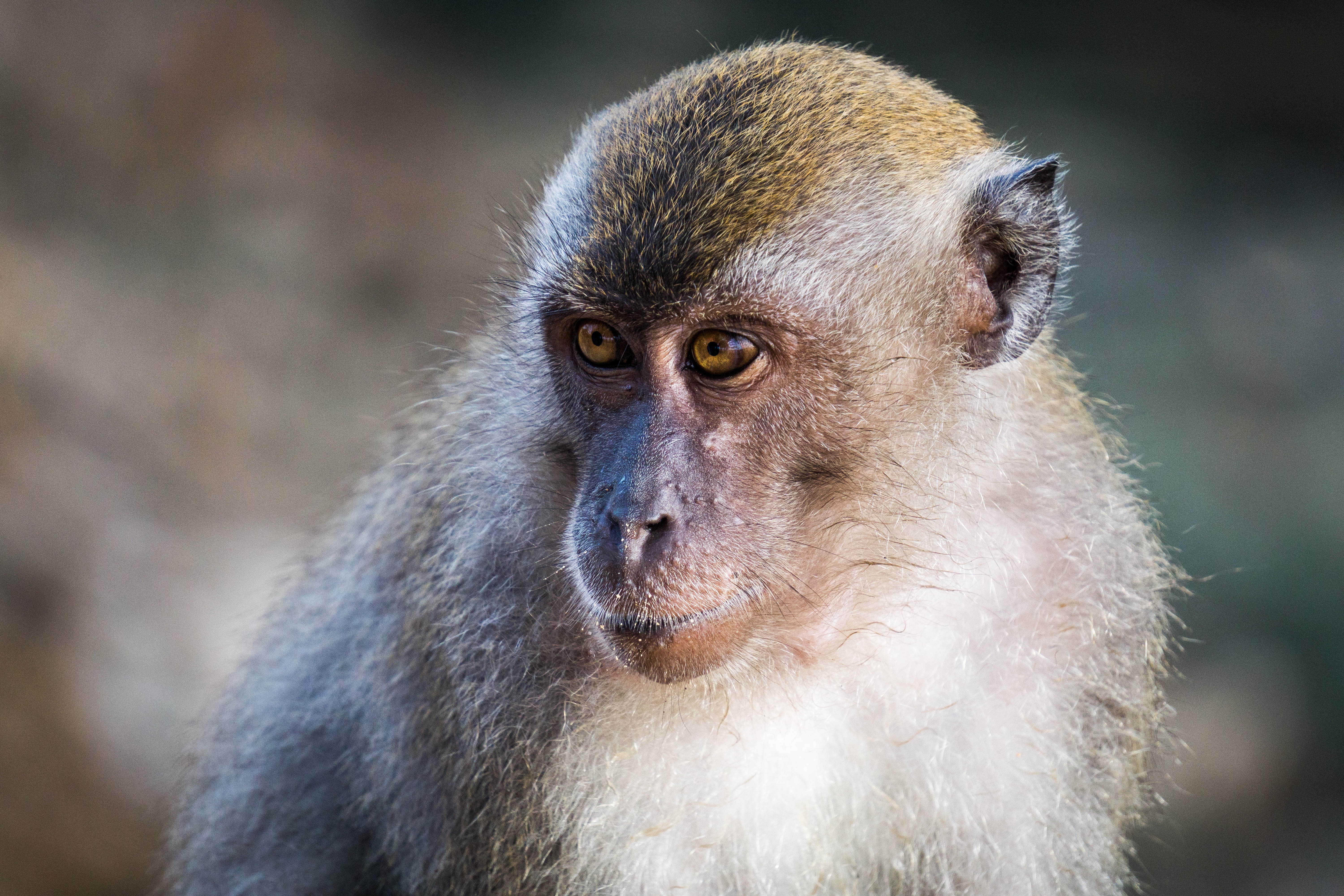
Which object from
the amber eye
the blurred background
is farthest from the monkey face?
the blurred background

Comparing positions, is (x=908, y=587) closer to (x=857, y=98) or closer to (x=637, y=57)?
(x=857, y=98)

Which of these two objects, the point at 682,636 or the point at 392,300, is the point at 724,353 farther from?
the point at 392,300

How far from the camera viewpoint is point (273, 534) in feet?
22.2

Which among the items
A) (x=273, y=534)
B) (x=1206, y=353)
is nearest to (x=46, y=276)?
(x=273, y=534)

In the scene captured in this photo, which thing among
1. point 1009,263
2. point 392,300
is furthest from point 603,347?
point 392,300

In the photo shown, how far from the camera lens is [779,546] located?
243cm

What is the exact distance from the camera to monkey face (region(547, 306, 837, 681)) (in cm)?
231

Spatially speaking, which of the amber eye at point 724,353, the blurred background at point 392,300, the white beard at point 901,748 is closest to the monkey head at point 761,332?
the amber eye at point 724,353

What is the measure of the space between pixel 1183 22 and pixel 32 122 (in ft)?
21.5

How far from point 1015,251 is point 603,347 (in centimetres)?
89

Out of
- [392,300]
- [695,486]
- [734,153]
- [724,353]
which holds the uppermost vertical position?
[734,153]

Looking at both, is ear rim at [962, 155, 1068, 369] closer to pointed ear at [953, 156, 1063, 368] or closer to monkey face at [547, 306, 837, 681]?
pointed ear at [953, 156, 1063, 368]

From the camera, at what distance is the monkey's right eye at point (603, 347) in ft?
8.54

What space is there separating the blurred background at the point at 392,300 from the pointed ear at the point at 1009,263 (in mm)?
3345
